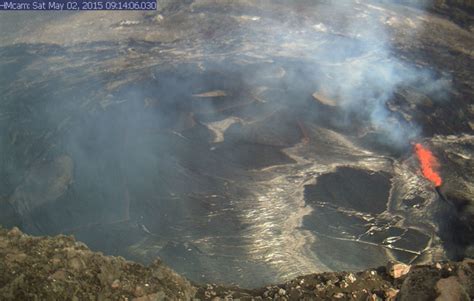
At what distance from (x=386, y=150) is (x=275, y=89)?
304 centimetres

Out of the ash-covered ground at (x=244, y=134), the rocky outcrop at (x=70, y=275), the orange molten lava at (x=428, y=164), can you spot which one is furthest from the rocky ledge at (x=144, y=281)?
the orange molten lava at (x=428, y=164)

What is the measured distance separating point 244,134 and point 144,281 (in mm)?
4624

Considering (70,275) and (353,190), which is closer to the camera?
(70,275)

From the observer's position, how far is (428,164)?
7438mm

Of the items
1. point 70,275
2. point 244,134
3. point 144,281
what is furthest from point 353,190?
point 70,275

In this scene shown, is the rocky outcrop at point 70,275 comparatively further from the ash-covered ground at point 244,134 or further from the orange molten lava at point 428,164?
the orange molten lava at point 428,164

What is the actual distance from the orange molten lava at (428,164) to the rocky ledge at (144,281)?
2771mm

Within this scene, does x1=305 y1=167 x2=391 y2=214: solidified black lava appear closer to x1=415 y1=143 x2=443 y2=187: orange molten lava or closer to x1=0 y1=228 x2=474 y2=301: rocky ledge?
x1=415 y1=143 x2=443 y2=187: orange molten lava

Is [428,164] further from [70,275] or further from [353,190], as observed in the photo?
[70,275]

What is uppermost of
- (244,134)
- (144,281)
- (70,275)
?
(70,275)

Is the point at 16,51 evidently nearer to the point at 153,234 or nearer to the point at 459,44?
the point at 153,234

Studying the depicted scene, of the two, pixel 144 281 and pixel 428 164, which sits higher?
pixel 144 281

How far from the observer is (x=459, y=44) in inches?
443

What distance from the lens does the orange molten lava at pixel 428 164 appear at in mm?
7129
